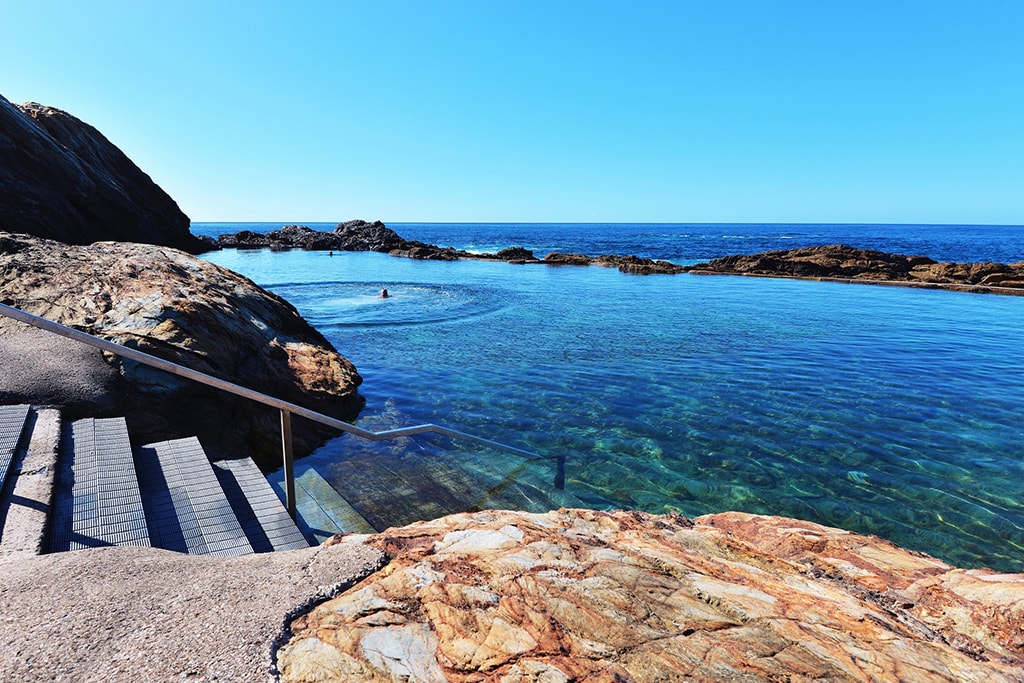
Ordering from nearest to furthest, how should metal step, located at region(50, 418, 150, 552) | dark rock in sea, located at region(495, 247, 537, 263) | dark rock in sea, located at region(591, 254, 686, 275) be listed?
metal step, located at region(50, 418, 150, 552), dark rock in sea, located at region(591, 254, 686, 275), dark rock in sea, located at region(495, 247, 537, 263)

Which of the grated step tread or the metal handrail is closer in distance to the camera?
the metal handrail

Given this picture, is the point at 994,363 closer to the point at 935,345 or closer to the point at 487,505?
the point at 935,345

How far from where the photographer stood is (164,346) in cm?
724

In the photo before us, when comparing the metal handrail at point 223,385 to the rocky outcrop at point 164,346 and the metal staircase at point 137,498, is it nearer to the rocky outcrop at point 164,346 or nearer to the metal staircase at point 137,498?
the metal staircase at point 137,498

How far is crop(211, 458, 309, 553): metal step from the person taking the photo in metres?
4.18

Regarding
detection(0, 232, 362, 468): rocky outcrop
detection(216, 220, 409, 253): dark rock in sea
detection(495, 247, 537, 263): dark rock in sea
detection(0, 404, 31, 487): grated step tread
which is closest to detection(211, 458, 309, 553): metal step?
detection(0, 404, 31, 487): grated step tread

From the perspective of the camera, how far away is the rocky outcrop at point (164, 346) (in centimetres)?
608

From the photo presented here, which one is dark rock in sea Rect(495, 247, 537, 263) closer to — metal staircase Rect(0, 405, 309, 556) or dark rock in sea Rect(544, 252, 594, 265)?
dark rock in sea Rect(544, 252, 594, 265)

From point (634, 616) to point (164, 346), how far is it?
7.64m

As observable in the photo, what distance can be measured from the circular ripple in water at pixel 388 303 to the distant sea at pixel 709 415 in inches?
13.5

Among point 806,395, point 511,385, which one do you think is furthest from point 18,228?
point 806,395

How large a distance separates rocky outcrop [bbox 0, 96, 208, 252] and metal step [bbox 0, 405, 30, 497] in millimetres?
29985

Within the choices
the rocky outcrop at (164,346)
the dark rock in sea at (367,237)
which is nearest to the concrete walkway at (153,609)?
the rocky outcrop at (164,346)

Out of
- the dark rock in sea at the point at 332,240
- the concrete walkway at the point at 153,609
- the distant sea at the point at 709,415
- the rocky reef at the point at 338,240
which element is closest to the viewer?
the concrete walkway at the point at 153,609
